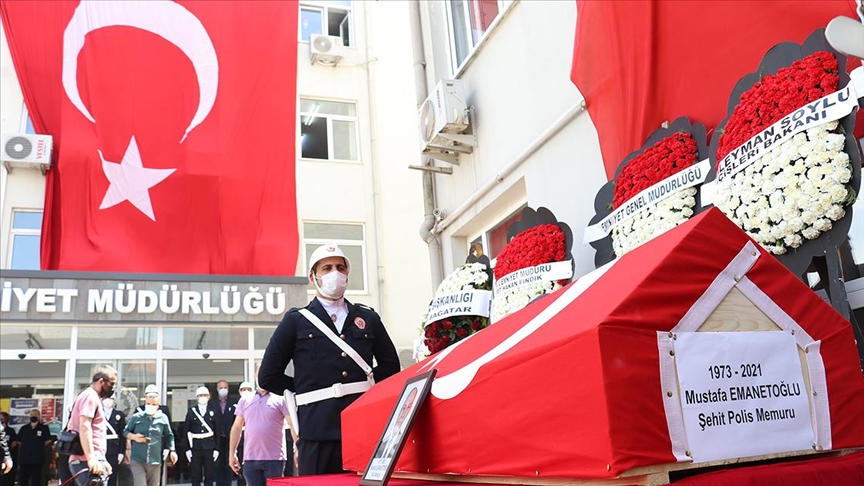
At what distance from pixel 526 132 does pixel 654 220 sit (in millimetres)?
2402

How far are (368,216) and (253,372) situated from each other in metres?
3.59

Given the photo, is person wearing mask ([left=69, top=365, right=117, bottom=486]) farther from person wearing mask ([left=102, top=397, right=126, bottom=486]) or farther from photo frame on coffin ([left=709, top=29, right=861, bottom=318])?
photo frame on coffin ([left=709, top=29, right=861, bottom=318])

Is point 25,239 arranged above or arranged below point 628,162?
above

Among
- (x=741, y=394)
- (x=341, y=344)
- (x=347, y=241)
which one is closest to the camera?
(x=741, y=394)

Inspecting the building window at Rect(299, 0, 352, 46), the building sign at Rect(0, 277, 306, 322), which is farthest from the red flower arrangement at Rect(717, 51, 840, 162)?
the building window at Rect(299, 0, 352, 46)

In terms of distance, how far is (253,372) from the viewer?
40.2 ft

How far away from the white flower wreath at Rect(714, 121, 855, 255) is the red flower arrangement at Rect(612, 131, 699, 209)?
1.85ft

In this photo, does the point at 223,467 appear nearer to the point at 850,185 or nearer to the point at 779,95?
the point at 779,95

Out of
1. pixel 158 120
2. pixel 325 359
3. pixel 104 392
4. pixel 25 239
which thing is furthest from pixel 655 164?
pixel 25 239

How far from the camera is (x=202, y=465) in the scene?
9.98 meters

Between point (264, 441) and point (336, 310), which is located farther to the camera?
point (264, 441)

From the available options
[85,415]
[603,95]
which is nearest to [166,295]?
[85,415]

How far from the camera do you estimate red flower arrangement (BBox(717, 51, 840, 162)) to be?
2643mm

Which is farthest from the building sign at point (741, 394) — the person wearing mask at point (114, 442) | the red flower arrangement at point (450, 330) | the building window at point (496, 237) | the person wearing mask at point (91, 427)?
the person wearing mask at point (114, 442)
